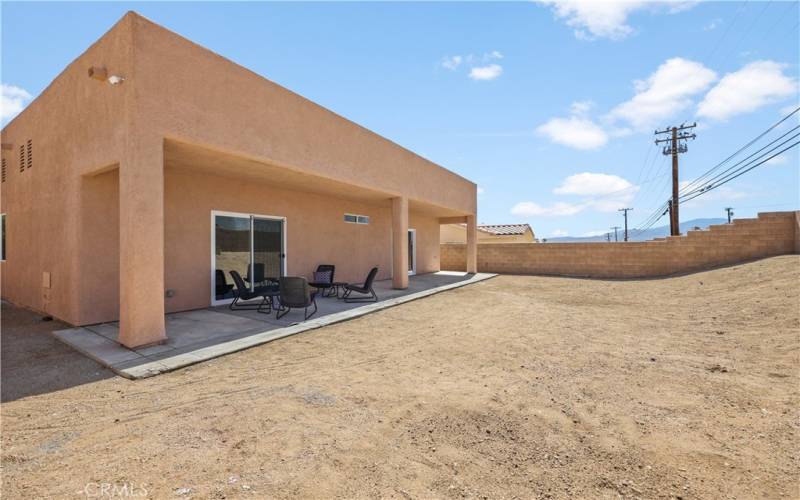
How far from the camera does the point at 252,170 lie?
7590 mm

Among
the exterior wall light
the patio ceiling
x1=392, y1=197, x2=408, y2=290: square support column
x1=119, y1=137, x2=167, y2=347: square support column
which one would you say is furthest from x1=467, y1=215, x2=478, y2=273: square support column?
the exterior wall light

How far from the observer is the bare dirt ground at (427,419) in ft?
7.69

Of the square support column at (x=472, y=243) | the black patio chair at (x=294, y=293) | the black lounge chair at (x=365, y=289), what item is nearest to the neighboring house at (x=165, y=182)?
the black lounge chair at (x=365, y=289)

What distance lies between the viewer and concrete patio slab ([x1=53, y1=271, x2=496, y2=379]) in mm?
4527

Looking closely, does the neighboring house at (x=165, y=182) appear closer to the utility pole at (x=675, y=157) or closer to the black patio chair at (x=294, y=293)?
the black patio chair at (x=294, y=293)

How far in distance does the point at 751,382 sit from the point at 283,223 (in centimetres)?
952

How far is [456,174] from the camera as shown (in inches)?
611

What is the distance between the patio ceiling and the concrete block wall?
9673mm

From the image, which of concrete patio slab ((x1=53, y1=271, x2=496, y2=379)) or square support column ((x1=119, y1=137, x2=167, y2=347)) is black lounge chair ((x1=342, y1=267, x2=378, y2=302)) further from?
square support column ((x1=119, y1=137, x2=167, y2=347))

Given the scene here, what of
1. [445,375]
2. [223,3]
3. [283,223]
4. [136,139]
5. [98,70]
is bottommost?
[445,375]

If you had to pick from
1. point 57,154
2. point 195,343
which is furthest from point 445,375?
point 57,154

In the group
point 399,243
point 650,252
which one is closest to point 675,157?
point 650,252

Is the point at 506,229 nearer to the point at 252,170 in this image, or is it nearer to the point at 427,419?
the point at 252,170

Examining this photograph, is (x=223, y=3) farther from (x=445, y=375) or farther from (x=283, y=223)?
(x=445, y=375)
